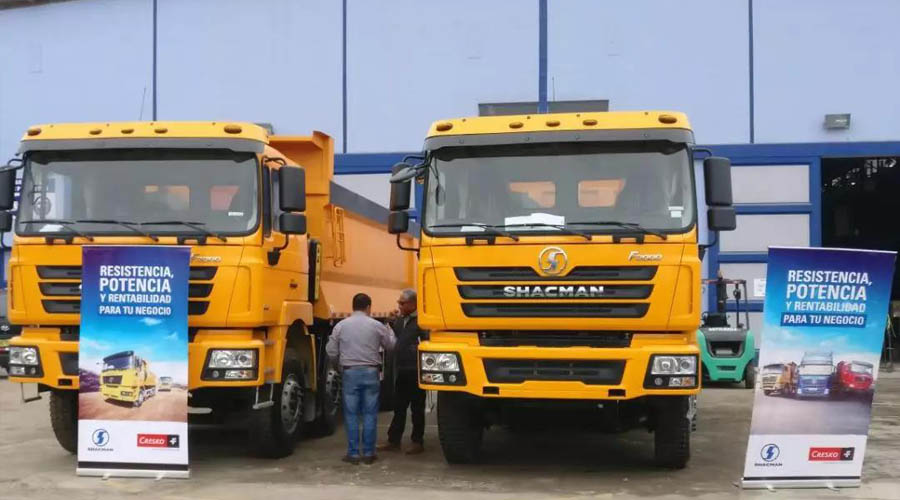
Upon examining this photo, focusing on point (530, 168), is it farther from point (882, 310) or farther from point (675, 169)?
point (882, 310)

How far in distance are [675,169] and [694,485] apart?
9.11 ft

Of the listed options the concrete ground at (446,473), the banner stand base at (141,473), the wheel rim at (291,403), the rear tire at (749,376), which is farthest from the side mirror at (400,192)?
the rear tire at (749,376)

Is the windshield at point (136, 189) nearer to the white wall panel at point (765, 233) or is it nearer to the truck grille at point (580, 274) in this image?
the truck grille at point (580, 274)

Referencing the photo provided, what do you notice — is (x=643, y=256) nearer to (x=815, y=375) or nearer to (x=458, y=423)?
(x=815, y=375)

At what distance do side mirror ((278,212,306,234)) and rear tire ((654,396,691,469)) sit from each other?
3.70m

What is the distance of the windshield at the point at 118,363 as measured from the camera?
8422 millimetres

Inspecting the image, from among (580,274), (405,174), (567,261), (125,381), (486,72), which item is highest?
(486,72)

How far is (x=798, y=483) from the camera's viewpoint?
26.9 ft

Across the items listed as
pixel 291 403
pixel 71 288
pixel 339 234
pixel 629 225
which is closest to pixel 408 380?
pixel 291 403

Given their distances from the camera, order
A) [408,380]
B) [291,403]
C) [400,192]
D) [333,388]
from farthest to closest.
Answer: [333,388]
[408,380]
[291,403]
[400,192]

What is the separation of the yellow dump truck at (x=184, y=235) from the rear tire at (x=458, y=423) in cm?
165

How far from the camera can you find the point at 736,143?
21.8m

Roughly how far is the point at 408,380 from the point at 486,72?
45.5ft

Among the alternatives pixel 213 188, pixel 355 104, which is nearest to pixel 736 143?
pixel 355 104
